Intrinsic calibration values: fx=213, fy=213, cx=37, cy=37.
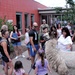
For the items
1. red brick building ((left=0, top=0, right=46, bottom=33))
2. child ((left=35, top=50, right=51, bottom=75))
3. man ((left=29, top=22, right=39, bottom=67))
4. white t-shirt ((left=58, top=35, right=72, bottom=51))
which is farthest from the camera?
red brick building ((left=0, top=0, right=46, bottom=33))

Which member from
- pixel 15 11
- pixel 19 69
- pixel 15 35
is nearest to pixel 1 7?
pixel 15 11

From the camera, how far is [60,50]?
751cm

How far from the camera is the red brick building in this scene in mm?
18475

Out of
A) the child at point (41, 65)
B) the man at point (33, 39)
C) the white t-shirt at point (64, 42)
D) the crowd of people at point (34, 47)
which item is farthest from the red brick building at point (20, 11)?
the child at point (41, 65)

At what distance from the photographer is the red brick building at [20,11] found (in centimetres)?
1848

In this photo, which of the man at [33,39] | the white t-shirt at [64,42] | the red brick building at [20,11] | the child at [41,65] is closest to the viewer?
the child at [41,65]

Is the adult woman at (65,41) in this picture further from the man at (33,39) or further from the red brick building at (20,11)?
the red brick building at (20,11)

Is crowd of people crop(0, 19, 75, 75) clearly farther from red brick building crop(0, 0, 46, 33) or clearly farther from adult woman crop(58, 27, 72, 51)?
red brick building crop(0, 0, 46, 33)

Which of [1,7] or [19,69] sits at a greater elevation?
[1,7]

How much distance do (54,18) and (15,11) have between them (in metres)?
12.0

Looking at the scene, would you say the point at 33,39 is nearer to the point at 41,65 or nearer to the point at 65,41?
the point at 65,41

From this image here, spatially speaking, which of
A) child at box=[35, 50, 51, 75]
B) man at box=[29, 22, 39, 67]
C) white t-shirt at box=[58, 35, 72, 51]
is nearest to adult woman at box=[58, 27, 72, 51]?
white t-shirt at box=[58, 35, 72, 51]

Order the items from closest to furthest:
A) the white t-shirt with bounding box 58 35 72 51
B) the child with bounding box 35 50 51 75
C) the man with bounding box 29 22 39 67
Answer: the child with bounding box 35 50 51 75
the white t-shirt with bounding box 58 35 72 51
the man with bounding box 29 22 39 67

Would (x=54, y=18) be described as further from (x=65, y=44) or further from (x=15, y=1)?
(x=65, y=44)
